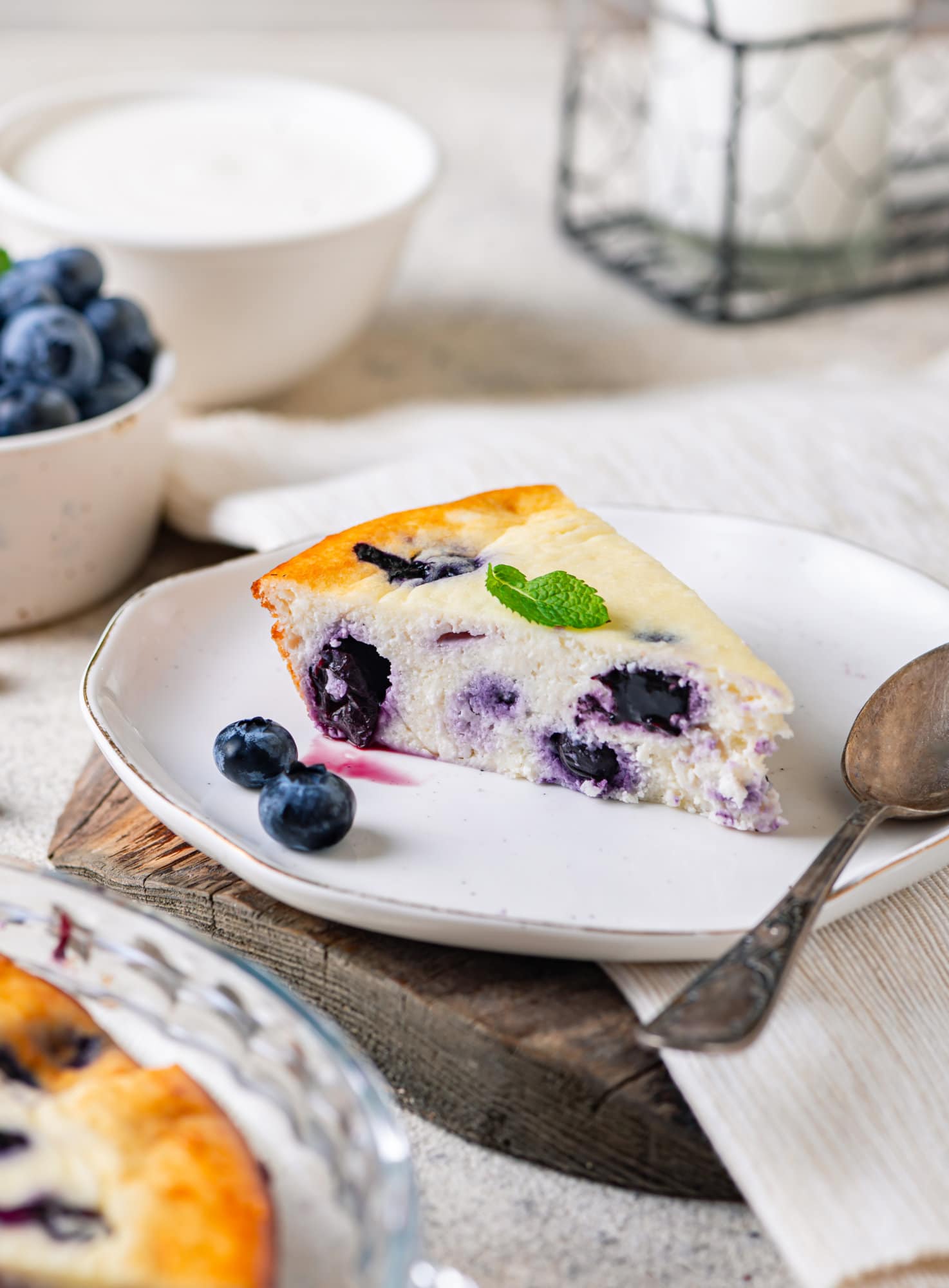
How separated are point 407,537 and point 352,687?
0.17 m

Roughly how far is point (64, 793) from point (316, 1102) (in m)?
0.76

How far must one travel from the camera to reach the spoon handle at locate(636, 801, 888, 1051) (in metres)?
0.91

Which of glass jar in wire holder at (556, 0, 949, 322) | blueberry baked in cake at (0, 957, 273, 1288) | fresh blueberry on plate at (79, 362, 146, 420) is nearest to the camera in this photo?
blueberry baked in cake at (0, 957, 273, 1288)

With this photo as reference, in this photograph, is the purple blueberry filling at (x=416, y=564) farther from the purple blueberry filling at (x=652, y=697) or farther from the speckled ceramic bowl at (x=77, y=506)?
the speckled ceramic bowl at (x=77, y=506)

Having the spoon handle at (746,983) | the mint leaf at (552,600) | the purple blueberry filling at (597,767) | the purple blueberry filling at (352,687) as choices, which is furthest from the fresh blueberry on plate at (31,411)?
the spoon handle at (746,983)

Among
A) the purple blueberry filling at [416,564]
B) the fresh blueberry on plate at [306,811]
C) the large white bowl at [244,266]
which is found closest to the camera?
the fresh blueberry on plate at [306,811]

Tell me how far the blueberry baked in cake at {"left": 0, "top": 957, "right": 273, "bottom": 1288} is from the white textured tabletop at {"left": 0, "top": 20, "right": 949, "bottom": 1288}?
0.24m

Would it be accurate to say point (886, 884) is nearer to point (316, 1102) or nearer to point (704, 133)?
point (316, 1102)

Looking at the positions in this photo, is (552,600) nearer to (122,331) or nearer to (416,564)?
(416,564)

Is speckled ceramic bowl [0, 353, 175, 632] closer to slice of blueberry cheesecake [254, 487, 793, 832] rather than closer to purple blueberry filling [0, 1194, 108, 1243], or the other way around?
slice of blueberry cheesecake [254, 487, 793, 832]

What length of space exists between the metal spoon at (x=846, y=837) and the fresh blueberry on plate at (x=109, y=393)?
102cm

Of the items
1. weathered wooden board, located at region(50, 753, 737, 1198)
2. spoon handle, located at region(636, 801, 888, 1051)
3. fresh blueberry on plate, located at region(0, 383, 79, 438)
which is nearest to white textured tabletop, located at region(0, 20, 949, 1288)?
weathered wooden board, located at region(50, 753, 737, 1198)

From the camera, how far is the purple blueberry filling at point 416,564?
4.51 feet

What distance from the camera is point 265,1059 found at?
3.01 feet
